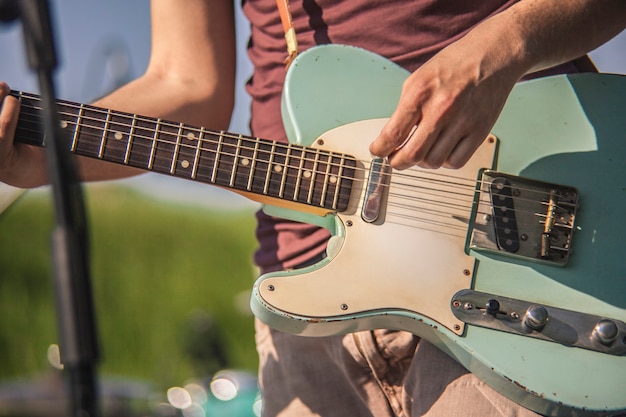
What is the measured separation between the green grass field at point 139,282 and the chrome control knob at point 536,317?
438 cm

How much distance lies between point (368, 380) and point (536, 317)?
1.35ft

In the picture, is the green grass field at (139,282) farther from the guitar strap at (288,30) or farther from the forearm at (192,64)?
the guitar strap at (288,30)

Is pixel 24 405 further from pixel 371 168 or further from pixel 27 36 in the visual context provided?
pixel 27 36

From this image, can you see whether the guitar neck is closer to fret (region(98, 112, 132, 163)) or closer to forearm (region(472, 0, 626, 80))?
fret (region(98, 112, 132, 163))

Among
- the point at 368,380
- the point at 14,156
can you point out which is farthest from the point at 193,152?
the point at 368,380

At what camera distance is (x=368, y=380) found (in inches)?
68.6

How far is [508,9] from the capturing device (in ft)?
5.30

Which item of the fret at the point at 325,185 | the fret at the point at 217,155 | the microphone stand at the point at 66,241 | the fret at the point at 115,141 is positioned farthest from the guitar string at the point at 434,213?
the microphone stand at the point at 66,241

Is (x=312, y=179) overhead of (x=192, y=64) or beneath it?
beneath

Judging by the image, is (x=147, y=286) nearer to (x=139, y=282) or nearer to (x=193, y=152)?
(x=139, y=282)

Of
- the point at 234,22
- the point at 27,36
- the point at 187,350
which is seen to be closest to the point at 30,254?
the point at 187,350

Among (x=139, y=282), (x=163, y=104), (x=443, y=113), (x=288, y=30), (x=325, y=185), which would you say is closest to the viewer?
(x=443, y=113)

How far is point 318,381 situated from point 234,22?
3.37 ft

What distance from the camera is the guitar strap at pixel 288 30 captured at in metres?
1.82
